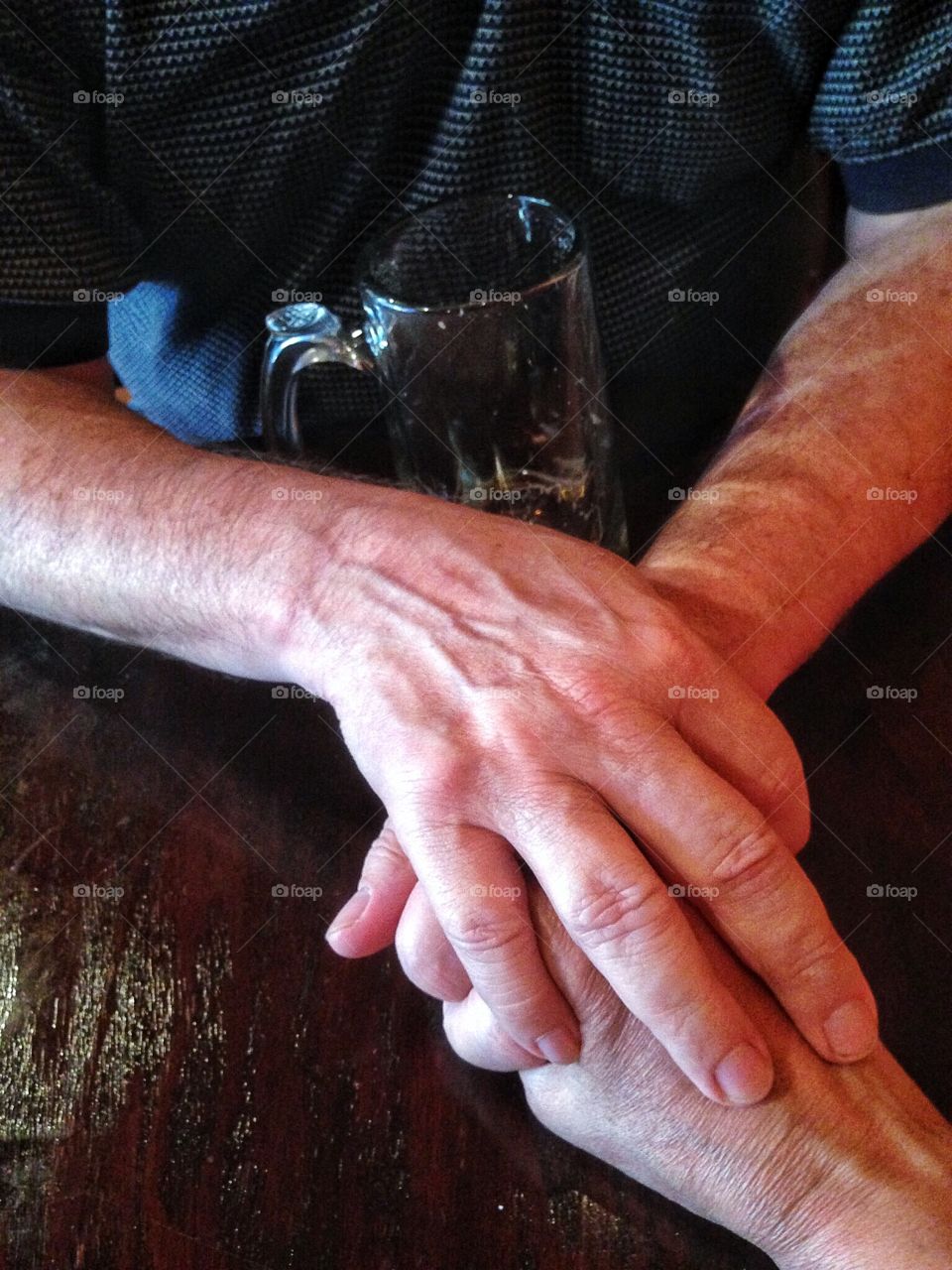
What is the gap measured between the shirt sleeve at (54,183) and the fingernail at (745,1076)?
67 centimetres

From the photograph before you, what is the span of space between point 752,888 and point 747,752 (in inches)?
2.9

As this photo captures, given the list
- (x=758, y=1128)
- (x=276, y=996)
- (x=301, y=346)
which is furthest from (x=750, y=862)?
(x=301, y=346)

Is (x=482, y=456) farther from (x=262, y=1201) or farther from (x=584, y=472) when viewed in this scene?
(x=262, y=1201)

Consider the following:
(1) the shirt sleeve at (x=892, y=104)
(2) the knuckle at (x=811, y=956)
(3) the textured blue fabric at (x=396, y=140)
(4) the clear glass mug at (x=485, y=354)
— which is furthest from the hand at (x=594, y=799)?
(1) the shirt sleeve at (x=892, y=104)

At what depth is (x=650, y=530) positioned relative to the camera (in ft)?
2.72

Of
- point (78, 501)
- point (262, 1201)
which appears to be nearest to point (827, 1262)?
point (262, 1201)

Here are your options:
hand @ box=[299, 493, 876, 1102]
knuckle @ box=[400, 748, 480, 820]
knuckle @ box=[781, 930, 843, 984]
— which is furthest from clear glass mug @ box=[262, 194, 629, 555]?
knuckle @ box=[781, 930, 843, 984]

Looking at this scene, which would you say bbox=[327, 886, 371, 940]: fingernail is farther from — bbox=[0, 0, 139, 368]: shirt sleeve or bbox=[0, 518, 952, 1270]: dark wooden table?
bbox=[0, 0, 139, 368]: shirt sleeve

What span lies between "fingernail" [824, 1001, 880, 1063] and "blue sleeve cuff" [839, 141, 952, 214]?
0.65 m

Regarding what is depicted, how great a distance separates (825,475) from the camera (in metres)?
0.76

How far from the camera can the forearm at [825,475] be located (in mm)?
696

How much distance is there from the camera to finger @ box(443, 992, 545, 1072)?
55cm

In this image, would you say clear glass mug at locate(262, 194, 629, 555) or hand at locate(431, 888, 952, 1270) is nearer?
hand at locate(431, 888, 952, 1270)

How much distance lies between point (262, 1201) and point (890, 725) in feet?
1.42
